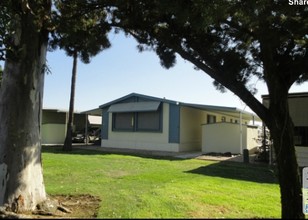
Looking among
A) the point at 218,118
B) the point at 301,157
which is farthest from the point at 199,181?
the point at 218,118

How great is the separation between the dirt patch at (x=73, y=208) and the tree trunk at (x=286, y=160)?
3100mm

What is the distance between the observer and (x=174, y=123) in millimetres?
20453

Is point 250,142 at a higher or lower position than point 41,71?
lower

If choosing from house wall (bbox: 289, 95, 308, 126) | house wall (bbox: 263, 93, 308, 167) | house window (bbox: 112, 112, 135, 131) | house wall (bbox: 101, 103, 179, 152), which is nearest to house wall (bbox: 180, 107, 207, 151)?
house wall (bbox: 101, 103, 179, 152)

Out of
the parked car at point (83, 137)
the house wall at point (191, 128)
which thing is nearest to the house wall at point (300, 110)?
the house wall at point (191, 128)

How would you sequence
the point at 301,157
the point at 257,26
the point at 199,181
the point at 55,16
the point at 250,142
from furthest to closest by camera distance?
the point at 250,142 → the point at 301,157 → the point at 199,181 → the point at 55,16 → the point at 257,26

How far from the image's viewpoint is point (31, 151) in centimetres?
619

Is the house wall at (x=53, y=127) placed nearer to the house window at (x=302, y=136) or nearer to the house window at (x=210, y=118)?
the house window at (x=210, y=118)

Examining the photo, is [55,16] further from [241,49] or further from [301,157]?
[301,157]

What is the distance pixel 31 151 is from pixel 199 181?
16.2 ft

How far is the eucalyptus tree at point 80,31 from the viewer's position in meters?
A: 6.36

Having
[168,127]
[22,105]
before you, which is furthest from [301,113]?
[22,105]

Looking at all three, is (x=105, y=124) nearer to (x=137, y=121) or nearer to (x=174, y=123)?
(x=137, y=121)

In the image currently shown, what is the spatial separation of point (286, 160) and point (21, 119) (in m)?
4.59
